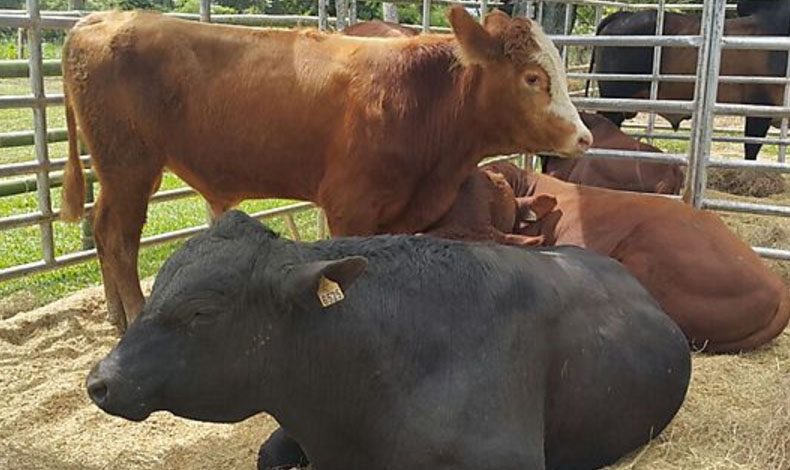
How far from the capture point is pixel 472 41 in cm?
461

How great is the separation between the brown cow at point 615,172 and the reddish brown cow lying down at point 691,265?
2.74 metres

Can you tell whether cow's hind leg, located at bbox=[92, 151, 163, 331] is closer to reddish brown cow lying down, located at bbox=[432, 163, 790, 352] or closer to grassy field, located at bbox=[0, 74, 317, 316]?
grassy field, located at bbox=[0, 74, 317, 316]

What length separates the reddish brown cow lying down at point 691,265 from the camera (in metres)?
4.71

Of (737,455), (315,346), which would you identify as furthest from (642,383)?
(315,346)

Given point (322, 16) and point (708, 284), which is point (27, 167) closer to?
point (322, 16)

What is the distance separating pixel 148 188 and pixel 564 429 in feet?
8.50

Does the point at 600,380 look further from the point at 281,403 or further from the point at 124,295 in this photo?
the point at 124,295

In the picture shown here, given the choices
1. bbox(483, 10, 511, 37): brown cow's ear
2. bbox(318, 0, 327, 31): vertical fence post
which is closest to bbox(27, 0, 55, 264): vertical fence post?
bbox(318, 0, 327, 31): vertical fence post

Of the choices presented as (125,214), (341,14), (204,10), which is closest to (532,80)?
(125,214)

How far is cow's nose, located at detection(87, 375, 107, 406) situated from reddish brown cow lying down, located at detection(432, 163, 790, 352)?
2527 mm

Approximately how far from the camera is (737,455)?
354 cm

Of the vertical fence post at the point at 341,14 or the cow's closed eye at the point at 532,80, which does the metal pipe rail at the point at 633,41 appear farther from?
the vertical fence post at the point at 341,14

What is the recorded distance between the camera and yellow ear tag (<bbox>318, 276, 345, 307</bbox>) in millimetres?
2633

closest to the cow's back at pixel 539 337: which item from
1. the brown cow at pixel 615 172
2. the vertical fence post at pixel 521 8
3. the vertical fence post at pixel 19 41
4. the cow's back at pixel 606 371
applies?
the cow's back at pixel 606 371
